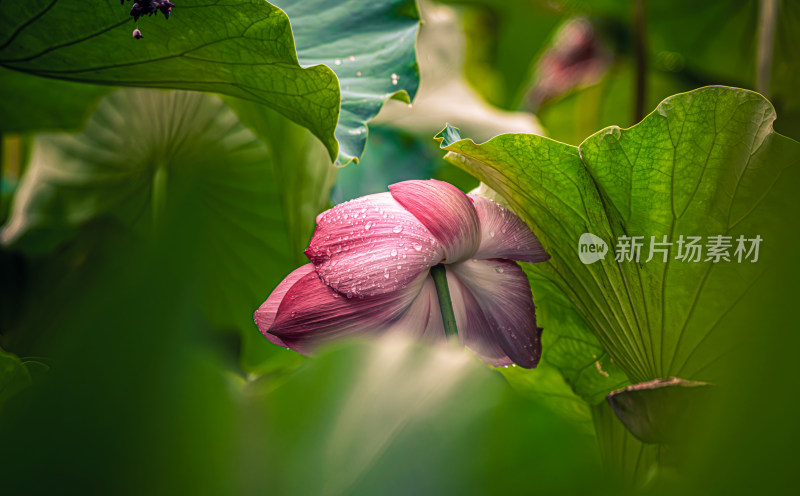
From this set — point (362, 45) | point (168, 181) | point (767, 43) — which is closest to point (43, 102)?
point (168, 181)

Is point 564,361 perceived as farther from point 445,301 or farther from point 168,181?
point 168,181

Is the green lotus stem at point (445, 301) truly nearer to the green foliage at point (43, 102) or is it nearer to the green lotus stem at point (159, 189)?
the green lotus stem at point (159, 189)

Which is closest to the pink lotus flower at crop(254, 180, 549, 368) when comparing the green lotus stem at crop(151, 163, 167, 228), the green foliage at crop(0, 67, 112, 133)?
the green lotus stem at crop(151, 163, 167, 228)

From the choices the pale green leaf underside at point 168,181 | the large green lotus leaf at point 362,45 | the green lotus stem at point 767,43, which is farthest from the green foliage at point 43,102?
the green lotus stem at point 767,43

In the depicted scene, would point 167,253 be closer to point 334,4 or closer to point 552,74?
point 334,4

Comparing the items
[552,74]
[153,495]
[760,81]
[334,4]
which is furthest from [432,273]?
[552,74]

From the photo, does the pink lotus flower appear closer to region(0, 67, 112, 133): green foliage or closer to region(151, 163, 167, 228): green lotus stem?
region(151, 163, 167, 228): green lotus stem
